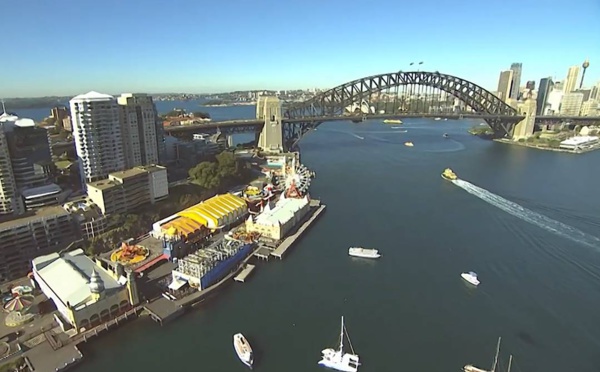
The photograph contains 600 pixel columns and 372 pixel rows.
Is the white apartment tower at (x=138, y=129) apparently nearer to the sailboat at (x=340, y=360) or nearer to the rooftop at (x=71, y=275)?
the rooftop at (x=71, y=275)

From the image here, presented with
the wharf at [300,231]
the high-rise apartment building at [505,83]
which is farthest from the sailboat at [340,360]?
the high-rise apartment building at [505,83]

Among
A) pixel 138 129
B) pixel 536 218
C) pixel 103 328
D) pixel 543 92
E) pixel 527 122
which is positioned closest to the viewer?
pixel 103 328

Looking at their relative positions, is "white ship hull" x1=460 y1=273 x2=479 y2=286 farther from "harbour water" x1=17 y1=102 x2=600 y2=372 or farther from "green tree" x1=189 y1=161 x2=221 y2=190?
"green tree" x1=189 y1=161 x2=221 y2=190

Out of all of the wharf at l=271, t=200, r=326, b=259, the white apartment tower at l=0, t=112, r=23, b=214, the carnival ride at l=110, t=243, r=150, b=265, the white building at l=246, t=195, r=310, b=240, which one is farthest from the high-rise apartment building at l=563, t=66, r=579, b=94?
the white apartment tower at l=0, t=112, r=23, b=214

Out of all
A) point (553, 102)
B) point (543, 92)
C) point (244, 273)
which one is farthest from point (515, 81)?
point (244, 273)

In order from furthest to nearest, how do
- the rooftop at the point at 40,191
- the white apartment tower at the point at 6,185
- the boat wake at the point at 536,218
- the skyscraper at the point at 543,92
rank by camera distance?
the skyscraper at the point at 543,92, the boat wake at the point at 536,218, the rooftop at the point at 40,191, the white apartment tower at the point at 6,185

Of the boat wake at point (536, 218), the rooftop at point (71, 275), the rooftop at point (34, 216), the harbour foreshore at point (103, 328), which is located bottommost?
the harbour foreshore at point (103, 328)

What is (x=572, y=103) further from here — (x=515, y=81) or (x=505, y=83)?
(x=515, y=81)

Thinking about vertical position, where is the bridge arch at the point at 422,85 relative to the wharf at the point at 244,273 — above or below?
above
